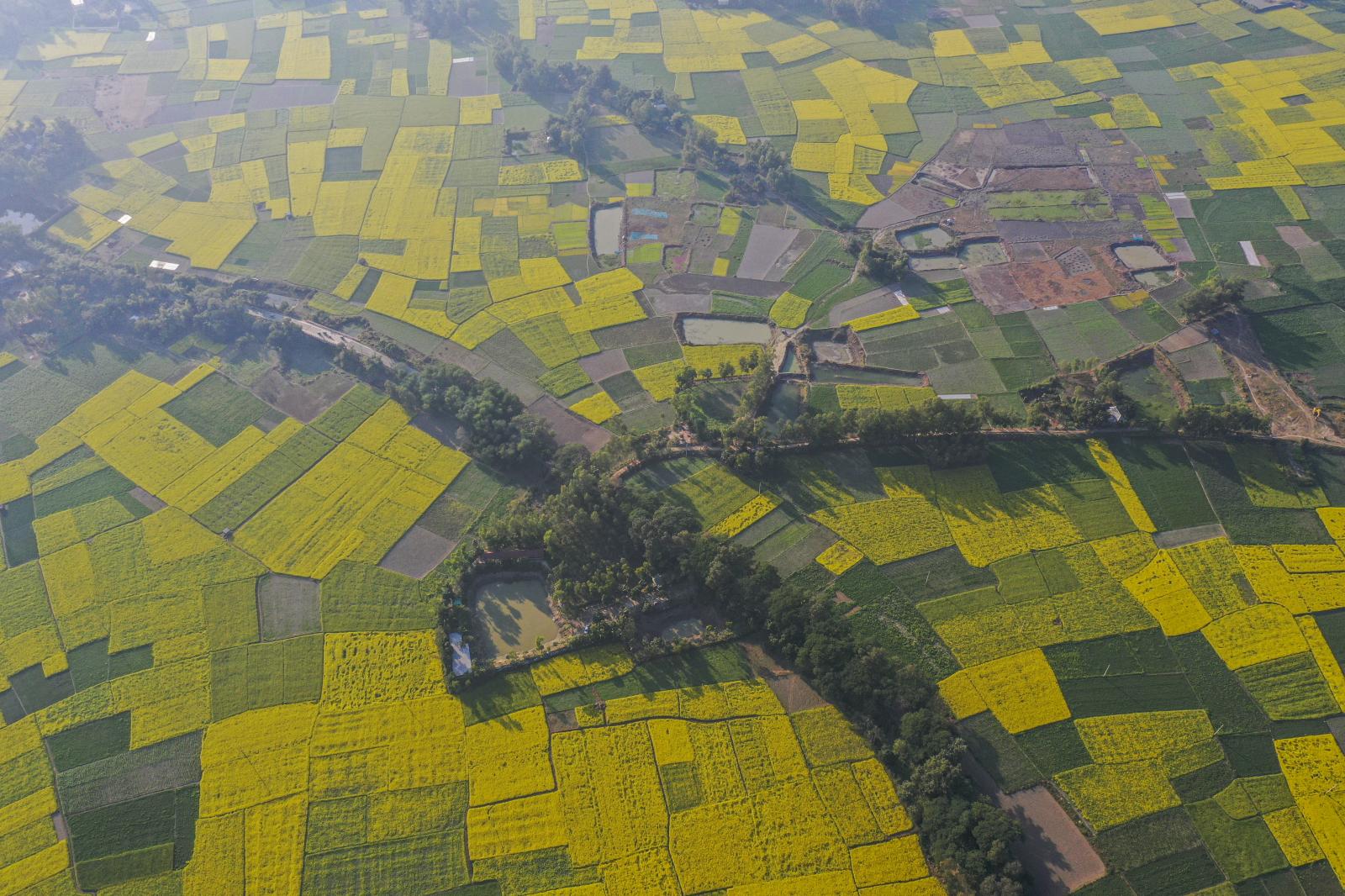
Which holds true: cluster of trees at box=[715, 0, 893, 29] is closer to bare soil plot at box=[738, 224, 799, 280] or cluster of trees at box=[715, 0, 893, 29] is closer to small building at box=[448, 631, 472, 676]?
bare soil plot at box=[738, 224, 799, 280]

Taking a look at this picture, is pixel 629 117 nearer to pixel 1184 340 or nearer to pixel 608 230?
pixel 608 230

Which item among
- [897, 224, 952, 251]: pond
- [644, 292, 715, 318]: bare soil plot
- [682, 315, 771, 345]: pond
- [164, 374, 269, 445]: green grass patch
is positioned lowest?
[164, 374, 269, 445]: green grass patch

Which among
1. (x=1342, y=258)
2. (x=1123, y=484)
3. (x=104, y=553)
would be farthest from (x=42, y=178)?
(x=1342, y=258)

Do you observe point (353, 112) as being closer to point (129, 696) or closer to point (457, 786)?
point (129, 696)

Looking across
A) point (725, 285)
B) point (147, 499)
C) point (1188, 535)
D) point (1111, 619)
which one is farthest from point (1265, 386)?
point (147, 499)

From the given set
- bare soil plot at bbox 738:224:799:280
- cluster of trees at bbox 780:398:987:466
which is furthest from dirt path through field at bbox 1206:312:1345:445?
bare soil plot at bbox 738:224:799:280

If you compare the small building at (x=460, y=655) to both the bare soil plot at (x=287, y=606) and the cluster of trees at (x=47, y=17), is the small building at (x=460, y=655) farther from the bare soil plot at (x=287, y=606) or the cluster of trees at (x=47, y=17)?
the cluster of trees at (x=47, y=17)

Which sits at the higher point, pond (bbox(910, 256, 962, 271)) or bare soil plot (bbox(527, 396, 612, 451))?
pond (bbox(910, 256, 962, 271))
